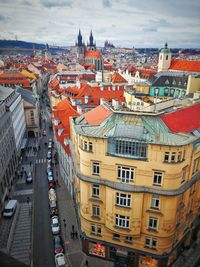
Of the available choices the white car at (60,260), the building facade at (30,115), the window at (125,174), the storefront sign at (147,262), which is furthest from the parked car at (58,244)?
the building facade at (30,115)

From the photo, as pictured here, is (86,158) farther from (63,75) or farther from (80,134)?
(63,75)

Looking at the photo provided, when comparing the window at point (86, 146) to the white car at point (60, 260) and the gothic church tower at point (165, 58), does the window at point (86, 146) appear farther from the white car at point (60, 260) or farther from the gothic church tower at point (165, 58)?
the gothic church tower at point (165, 58)

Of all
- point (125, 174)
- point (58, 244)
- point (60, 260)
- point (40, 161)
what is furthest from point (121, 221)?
point (40, 161)

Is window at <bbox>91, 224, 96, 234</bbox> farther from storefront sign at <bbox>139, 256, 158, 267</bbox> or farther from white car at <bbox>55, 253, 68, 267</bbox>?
storefront sign at <bbox>139, 256, 158, 267</bbox>

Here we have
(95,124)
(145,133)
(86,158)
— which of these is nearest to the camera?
(145,133)

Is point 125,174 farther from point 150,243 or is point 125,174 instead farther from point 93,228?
point 93,228

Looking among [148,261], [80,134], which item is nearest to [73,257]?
[148,261]
